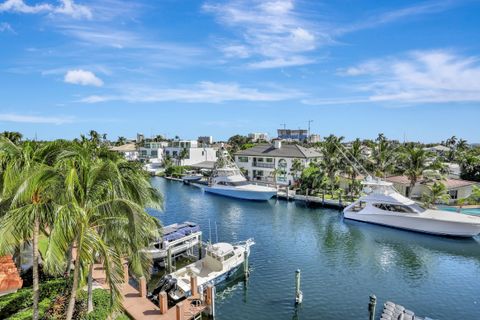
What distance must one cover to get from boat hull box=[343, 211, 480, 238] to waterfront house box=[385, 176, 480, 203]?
1248cm

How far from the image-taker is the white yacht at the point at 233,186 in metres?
53.1

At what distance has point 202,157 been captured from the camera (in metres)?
99.2

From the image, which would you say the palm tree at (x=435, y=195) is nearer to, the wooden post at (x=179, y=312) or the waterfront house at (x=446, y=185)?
the waterfront house at (x=446, y=185)

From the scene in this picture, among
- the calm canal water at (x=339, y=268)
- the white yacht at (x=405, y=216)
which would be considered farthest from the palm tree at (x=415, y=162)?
the calm canal water at (x=339, y=268)

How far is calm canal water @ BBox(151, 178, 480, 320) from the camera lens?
1995 cm

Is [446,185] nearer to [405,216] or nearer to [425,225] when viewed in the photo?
[425,225]

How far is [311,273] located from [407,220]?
17279 mm

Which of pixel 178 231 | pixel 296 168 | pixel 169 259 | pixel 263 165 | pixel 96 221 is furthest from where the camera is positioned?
pixel 263 165

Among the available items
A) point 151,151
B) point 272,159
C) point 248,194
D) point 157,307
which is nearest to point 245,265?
point 157,307

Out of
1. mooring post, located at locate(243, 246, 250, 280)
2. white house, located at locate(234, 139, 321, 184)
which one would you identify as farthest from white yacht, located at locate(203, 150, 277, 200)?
mooring post, located at locate(243, 246, 250, 280)

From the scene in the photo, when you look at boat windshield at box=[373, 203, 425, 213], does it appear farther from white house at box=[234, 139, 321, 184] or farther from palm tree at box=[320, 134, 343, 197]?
white house at box=[234, 139, 321, 184]

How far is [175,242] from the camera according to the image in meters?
26.3

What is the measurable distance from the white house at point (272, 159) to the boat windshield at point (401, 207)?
997 inches

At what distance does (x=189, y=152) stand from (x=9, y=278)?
77711 millimetres
